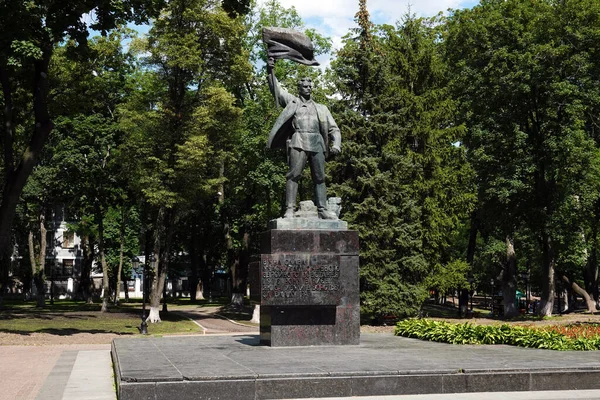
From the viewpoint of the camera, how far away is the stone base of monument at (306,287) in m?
14.0

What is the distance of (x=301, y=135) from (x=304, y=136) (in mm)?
69

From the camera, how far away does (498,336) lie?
14875 mm

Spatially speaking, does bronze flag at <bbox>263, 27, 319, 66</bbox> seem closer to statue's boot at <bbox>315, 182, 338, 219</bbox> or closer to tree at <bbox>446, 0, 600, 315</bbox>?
statue's boot at <bbox>315, 182, 338, 219</bbox>

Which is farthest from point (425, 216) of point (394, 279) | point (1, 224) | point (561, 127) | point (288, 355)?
point (288, 355)

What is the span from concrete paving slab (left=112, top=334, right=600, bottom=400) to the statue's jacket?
496 cm

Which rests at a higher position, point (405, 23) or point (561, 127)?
point (405, 23)

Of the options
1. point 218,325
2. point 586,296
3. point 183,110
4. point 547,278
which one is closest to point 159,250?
point 218,325

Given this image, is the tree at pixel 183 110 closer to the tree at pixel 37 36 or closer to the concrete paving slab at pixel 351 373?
the tree at pixel 37 36

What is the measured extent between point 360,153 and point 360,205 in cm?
255

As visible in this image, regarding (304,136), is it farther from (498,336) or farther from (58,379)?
(58,379)

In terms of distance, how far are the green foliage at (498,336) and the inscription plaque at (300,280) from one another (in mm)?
2957

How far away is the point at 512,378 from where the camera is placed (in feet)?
33.9

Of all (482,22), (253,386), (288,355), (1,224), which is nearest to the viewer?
(253,386)

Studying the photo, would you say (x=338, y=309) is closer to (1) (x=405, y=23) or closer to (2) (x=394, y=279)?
(2) (x=394, y=279)
